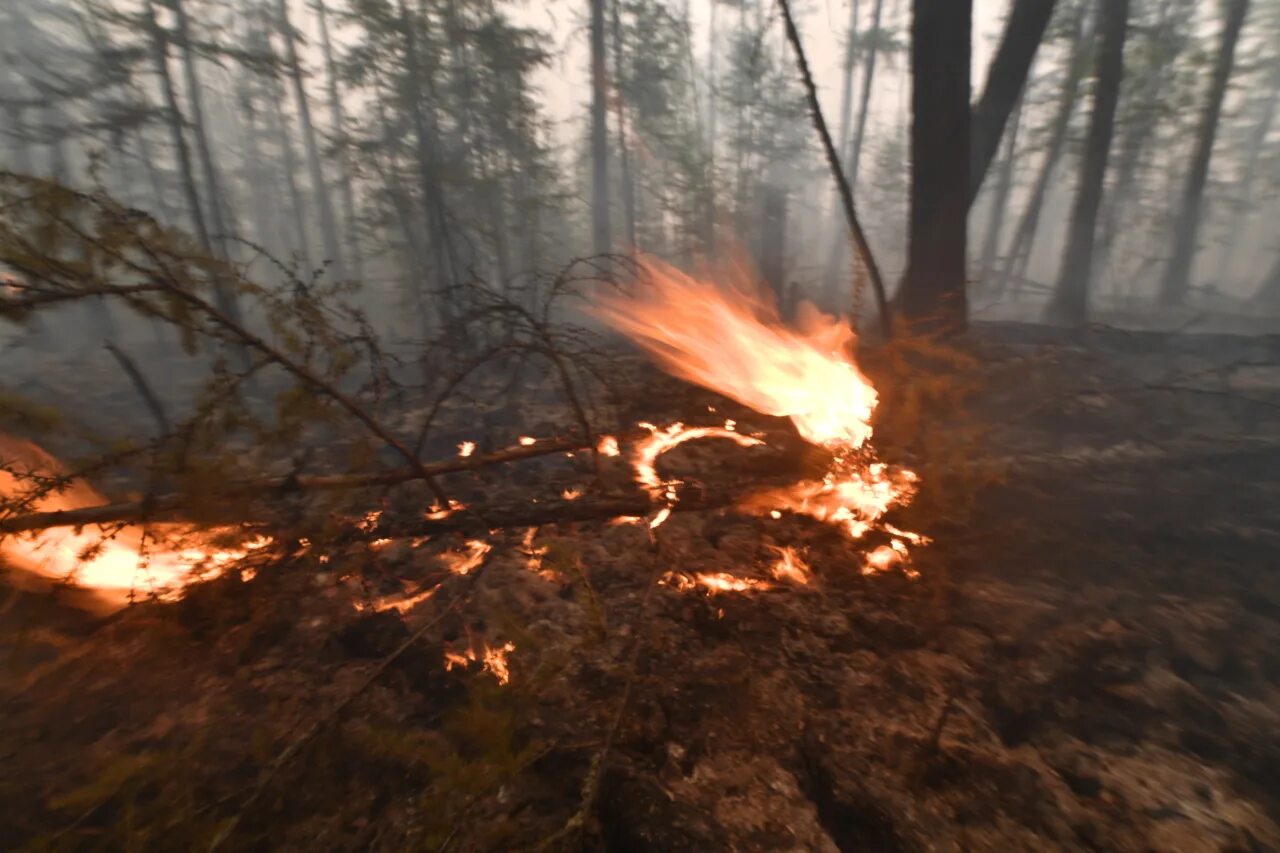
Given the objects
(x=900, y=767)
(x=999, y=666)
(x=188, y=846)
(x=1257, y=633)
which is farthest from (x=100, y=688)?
(x=1257, y=633)

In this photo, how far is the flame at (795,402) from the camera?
488 centimetres

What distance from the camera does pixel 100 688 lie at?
10.1ft

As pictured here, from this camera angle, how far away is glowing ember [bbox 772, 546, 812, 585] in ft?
13.0

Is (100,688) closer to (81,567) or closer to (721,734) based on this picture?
(81,567)

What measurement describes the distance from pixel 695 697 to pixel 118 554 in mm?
4075

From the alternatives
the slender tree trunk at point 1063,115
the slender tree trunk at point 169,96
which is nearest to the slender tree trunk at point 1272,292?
the slender tree trunk at point 1063,115

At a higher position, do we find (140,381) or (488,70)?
(488,70)

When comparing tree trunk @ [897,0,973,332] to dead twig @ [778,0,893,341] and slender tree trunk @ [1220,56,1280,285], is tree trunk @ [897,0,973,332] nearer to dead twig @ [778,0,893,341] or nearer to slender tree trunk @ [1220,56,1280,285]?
dead twig @ [778,0,893,341]

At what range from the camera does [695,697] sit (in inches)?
118

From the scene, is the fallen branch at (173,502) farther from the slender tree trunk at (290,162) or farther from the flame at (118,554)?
the slender tree trunk at (290,162)

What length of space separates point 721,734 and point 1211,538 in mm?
4440

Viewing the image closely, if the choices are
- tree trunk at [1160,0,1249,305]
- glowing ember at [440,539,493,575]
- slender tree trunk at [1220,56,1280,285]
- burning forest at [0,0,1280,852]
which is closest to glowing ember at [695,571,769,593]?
burning forest at [0,0,1280,852]

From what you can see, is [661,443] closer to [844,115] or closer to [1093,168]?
[1093,168]

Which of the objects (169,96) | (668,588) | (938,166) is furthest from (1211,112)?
(169,96)
